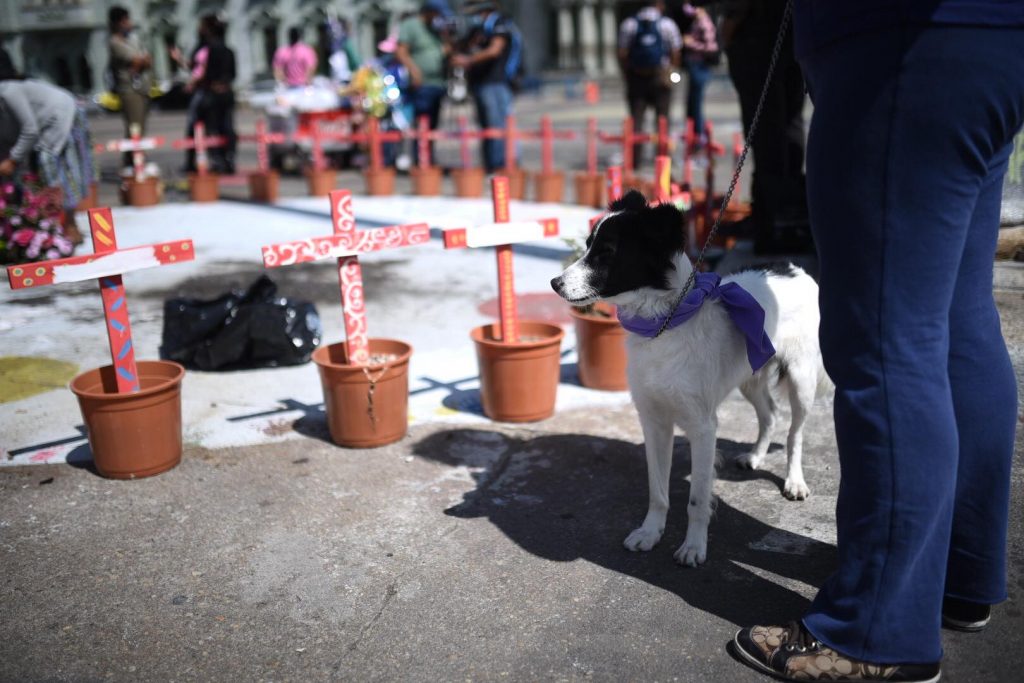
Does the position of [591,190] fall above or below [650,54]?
below

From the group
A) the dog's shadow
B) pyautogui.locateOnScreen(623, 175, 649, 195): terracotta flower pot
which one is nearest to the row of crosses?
the dog's shadow

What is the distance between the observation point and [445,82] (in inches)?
525

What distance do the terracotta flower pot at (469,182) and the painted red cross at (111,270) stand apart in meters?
7.51

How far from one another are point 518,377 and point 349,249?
3.24 ft

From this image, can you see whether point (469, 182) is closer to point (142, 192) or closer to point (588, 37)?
point (142, 192)

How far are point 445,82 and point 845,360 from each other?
11.9 m

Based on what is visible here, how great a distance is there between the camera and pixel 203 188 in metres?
11.4

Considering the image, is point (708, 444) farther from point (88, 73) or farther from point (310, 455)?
point (88, 73)

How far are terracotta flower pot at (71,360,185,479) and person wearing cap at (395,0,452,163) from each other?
32.4 feet

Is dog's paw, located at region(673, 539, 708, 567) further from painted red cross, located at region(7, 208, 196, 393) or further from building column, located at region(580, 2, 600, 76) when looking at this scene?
building column, located at region(580, 2, 600, 76)

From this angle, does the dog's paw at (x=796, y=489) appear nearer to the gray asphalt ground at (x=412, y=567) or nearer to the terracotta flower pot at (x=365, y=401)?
the gray asphalt ground at (x=412, y=567)

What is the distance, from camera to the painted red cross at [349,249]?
3.78 metres

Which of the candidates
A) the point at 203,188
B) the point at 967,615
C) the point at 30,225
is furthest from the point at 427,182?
the point at 967,615

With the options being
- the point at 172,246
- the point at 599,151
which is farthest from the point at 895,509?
the point at 599,151
